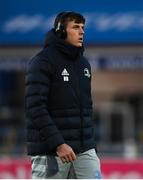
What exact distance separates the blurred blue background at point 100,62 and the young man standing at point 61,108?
4.62 meters

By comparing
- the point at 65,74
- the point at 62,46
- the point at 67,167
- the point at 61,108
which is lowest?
the point at 67,167

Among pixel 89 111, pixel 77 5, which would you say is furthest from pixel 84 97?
pixel 77 5

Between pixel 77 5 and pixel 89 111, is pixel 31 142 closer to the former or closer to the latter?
pixel 89 111

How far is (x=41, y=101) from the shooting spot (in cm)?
431

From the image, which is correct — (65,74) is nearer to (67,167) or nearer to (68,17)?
(68,17)

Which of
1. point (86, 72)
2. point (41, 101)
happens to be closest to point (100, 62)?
point (86, 72)

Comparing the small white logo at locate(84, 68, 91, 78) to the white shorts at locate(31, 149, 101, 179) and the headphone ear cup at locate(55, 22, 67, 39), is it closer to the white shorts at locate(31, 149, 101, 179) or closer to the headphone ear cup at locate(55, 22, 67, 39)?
the headphone ear cup at locate(55, 22, 67, 39)

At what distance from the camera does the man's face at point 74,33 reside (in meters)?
4.49

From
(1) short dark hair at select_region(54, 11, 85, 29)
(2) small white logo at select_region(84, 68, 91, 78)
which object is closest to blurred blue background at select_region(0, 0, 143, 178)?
(2) small white logo at select_region(84, 68, 91, 78)

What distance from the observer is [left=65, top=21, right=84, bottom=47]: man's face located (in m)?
4.49

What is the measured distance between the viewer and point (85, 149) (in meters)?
4.43

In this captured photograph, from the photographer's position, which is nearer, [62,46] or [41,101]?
[41,101]

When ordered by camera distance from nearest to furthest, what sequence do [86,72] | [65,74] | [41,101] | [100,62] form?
1. [41,101]
2. [65,74]
3. [86,72]
4. [100,62]

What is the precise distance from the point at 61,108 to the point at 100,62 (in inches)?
314
